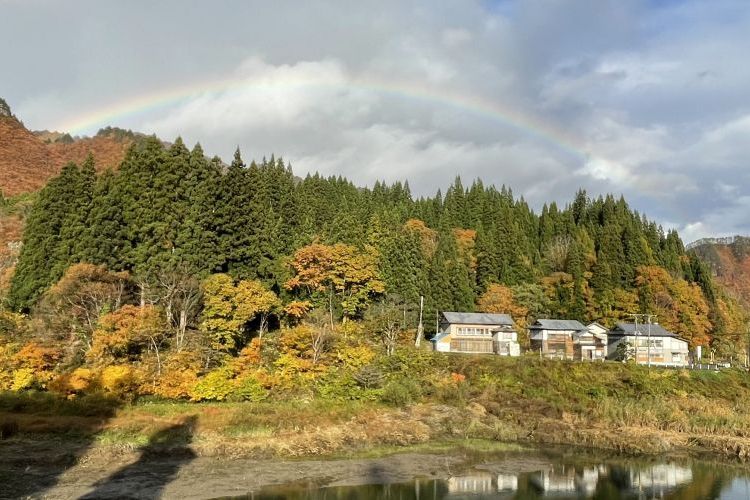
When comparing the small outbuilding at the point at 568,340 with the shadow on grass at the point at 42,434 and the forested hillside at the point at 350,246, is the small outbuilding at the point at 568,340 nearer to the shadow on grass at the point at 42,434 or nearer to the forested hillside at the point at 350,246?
the forested hillside at the point at 350,246

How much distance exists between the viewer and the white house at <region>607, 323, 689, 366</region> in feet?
170

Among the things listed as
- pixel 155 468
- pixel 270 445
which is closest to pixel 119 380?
pixel 155 468

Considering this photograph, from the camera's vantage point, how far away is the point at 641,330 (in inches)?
2089

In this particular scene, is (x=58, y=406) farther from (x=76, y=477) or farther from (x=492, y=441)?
(x=492, y=441)

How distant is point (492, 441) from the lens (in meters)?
32.4

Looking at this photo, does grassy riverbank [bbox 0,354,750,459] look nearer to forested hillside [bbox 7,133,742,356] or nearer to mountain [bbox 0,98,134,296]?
forested hillside [bbox 7,133,742,356]

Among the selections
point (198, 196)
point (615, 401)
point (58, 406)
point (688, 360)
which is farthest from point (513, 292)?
point (58, 406)

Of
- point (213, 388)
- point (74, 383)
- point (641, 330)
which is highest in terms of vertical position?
point (641, 330)

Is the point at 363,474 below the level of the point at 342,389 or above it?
below

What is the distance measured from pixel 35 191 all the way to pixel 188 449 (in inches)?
2004

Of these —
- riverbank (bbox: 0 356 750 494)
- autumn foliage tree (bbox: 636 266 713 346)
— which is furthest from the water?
autumn foliage tree (bbox: 636 266 713 346)

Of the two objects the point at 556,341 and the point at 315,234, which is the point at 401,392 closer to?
the point at 315,234

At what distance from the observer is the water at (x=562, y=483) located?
74.6 feet

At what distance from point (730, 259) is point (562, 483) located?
145m
